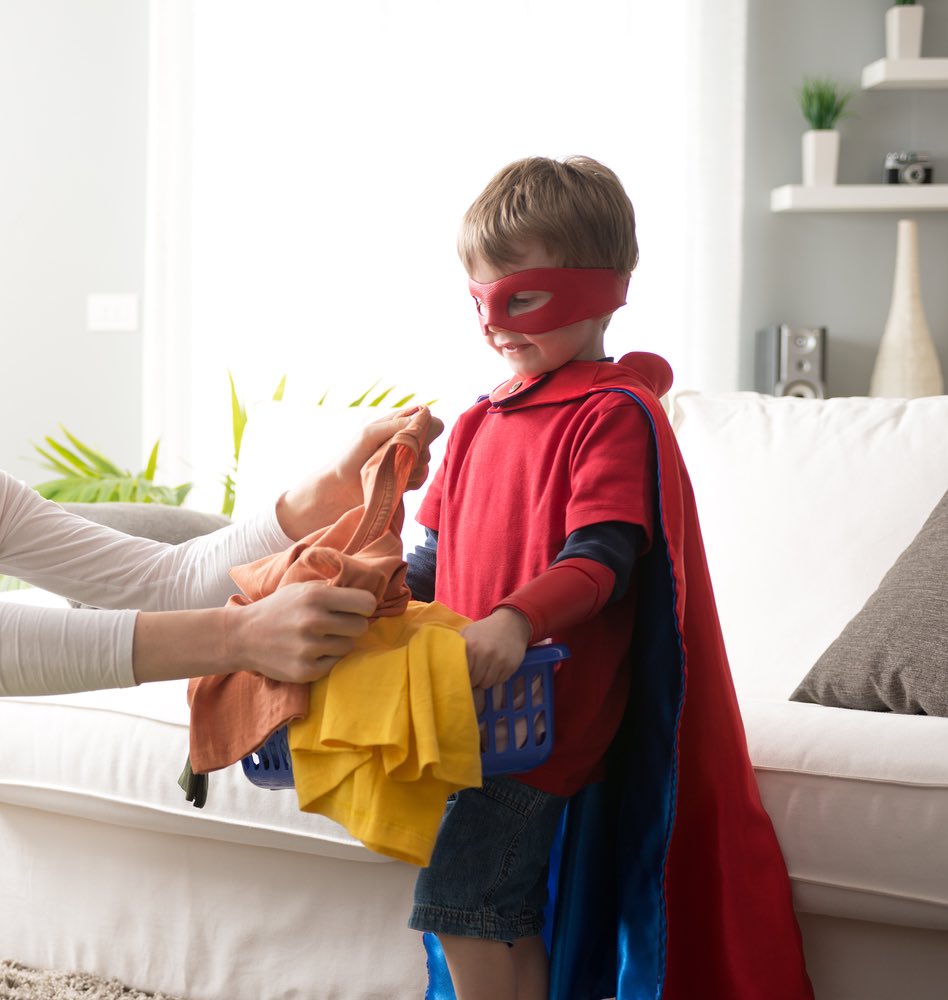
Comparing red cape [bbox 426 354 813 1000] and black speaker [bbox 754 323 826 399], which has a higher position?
black speaker [bbox 754 323 826 399]

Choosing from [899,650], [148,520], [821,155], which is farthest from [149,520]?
[821,155]

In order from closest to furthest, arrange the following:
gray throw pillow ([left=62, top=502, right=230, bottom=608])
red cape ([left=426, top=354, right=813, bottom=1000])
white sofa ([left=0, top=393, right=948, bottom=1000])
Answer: red cape ([left=426, top=354, right=813, bottom=1000]) < white sofa ([left=0, top=393, right=948, bottom=1000]) < gray throw pillow ([left=62, top=502, right=230, bottom=608])

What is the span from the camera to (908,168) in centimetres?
374

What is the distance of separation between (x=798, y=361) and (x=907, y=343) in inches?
13.7

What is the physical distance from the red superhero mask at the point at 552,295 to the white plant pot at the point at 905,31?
2920 mm

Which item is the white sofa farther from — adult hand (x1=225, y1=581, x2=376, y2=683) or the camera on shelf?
the camera on shelf

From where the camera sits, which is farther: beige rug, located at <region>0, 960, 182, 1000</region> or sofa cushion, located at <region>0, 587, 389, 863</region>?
beige rug, located at <region>0, 960, 182, 1000</region>

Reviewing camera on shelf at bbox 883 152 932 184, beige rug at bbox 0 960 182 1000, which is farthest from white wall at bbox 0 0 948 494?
beige rug at bbox 0 960 182 1000

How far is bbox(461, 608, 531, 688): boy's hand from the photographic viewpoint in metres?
1.09

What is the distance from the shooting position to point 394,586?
118 cm

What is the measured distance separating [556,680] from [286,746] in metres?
0.32

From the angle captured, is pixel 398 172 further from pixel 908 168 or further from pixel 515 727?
pixel 515 727

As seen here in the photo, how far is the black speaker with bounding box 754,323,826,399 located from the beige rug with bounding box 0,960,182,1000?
2737mm

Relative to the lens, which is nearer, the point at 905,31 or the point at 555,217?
the point at 555,217
